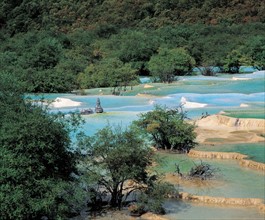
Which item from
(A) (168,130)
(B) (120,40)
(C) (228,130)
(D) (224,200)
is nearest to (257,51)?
(B) (120,40)

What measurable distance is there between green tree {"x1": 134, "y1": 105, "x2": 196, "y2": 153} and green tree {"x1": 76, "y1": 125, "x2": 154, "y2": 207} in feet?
17.9

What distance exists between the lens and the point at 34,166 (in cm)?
1145

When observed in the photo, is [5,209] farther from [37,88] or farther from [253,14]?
[253,14]

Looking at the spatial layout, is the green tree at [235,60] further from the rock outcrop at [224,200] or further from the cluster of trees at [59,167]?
the rock outcrop at [224,200]

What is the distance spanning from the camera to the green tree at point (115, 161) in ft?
41.8

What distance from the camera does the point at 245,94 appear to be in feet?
109

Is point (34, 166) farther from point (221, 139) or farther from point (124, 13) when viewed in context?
point (124, 13)

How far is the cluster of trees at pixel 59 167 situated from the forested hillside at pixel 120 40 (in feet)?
52.3

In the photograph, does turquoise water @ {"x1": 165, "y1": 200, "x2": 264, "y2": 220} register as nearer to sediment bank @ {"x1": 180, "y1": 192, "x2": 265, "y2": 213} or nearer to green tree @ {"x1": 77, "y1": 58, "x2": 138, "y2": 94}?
sediment bank @ {"x1": 180, "y1": 192, "x2": 265, "y2": 213}

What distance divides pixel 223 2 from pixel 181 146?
2387 inches

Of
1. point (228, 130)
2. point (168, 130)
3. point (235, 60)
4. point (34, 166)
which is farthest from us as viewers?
point (235, 60)

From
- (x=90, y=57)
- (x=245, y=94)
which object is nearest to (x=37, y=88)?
(x=245, y=94)

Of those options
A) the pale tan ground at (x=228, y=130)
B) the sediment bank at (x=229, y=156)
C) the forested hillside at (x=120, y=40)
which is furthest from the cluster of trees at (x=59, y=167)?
the forested hillside at (x=120, y=40)

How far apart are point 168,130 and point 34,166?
833cm
